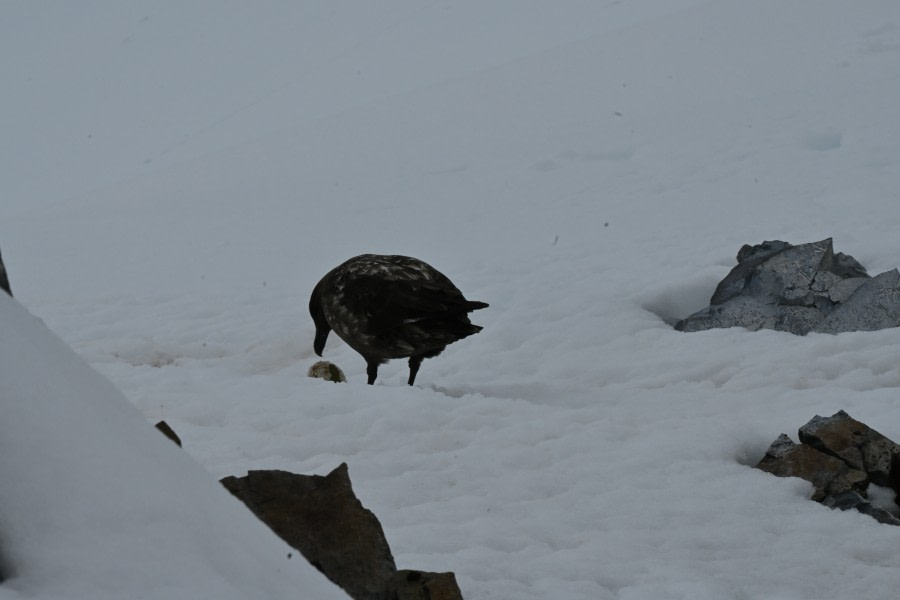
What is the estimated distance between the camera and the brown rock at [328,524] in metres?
3.75

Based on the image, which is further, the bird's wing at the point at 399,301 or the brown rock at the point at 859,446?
the bird's wing at the point at 399,301

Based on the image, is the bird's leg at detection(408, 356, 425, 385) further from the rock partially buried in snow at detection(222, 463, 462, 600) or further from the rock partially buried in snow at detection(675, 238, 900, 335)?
the rock partially buried in snow at detection(222, 463, 462, 600)

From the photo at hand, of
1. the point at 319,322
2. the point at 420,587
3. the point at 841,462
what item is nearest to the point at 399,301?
the point at 319,322

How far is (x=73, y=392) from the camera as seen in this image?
2.19 m

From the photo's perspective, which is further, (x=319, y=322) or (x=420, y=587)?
(x=319, y=322)

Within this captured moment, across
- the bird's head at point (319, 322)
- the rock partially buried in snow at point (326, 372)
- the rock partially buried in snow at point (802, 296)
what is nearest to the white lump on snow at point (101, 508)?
the rock partially buried in snow at point (326, 372)

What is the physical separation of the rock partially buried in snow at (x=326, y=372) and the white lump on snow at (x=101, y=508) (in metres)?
6.21

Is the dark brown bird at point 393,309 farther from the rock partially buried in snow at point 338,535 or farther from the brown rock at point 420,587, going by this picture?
the brown rock at point 420,587

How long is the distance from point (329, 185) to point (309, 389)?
10254 millimetres

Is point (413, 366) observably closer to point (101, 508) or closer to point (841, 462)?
point (841, 462)

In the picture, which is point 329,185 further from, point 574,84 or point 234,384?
point 234,384

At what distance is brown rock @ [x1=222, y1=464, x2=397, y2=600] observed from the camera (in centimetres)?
375

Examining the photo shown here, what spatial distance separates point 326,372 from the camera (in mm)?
8547

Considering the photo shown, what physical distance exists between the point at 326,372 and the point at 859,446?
4.49 m
